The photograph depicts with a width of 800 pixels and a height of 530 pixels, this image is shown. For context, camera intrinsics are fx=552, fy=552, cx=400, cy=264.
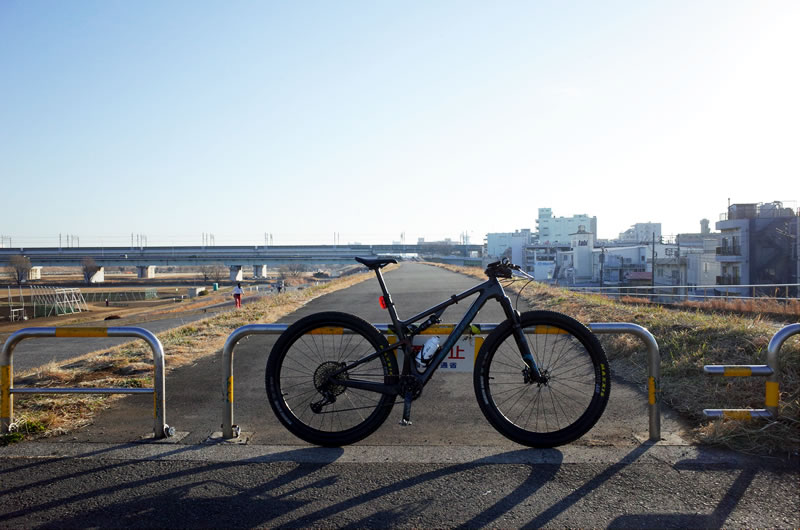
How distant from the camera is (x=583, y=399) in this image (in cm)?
576

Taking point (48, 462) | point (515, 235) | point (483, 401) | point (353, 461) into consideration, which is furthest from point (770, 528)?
point (515, 235)

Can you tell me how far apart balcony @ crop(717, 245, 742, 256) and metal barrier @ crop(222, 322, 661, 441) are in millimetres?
49832

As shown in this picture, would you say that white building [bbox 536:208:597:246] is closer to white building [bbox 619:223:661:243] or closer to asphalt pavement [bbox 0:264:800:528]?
white building [bbox 619:223:661:243]

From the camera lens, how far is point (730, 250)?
155 ft

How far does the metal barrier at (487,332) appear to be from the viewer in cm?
430

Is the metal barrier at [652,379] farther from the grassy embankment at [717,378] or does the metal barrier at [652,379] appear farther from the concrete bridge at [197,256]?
the concrete bridge at [197,256]

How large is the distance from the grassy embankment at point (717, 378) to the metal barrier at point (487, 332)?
408 millimetres

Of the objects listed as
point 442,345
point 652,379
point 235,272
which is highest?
point 442,345

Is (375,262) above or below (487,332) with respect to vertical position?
above

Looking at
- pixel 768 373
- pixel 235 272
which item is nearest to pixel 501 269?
pixel 768 373

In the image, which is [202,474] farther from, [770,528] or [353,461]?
[770,528]

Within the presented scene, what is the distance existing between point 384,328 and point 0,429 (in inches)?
129

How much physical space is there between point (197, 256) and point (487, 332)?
113 metres

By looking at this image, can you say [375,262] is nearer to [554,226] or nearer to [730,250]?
[730,250]
